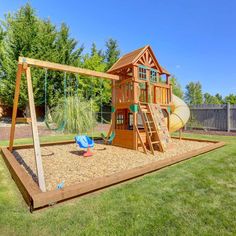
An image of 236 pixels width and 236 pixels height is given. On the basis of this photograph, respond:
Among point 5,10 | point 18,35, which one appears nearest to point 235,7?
point 18,35

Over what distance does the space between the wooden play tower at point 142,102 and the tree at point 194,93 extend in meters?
45.2

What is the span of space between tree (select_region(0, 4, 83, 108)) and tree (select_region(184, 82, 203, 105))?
41.4 meters

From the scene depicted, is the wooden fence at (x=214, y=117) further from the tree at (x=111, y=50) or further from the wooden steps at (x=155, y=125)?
the tree at (x=111, y=50)

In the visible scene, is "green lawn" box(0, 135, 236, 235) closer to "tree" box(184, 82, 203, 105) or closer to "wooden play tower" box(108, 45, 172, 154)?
"wooden play tower" box(108, 45, 172, 154)

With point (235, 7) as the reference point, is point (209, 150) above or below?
below

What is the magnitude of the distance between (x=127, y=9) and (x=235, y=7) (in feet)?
21.3

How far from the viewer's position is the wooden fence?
38.1 feet

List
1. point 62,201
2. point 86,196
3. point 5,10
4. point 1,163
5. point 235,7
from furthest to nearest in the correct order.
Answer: point 5,10, point 235,7, point 1,163, point 86,196, point 62,201

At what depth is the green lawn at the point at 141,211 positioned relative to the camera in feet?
6.40

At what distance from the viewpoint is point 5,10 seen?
17609mm

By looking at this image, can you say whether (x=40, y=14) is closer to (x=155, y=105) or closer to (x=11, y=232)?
(x=155, y=105)

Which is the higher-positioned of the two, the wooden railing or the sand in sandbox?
the wooden railing

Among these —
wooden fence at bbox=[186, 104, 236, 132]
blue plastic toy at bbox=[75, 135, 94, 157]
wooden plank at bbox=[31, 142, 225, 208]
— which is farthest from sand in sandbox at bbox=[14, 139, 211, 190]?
wooden fence at bbox=[186, 104, 236, 132]

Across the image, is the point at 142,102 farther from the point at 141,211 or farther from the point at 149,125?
the point at 141,211
